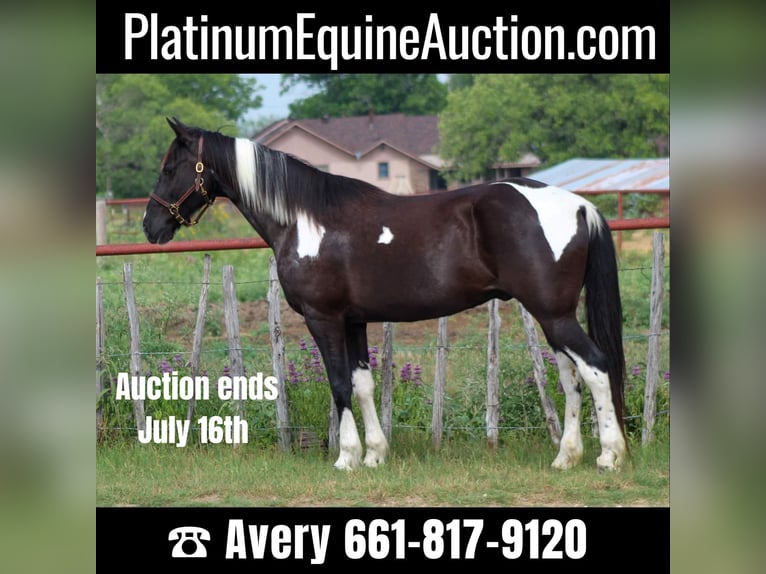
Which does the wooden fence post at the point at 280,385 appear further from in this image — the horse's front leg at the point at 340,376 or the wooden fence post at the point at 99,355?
the wooden fence post at the point at 99,355

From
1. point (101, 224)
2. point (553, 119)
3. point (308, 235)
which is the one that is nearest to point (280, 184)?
point (308, 235)

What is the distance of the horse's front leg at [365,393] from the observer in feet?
19.2

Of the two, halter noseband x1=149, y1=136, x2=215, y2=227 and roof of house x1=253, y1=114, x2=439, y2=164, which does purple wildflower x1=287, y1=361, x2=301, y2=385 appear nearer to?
halter noseband x1=149, y1=136, x2=215, y2=227

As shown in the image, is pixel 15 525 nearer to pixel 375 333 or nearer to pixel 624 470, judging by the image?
pixel 624 470

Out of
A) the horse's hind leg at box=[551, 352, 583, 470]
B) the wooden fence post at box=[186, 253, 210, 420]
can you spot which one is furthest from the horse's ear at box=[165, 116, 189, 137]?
the horse's hind leg at box=[551, 352, 583, 470]

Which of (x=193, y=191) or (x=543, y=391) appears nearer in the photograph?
(x=193, y=191)

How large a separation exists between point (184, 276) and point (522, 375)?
850 cm

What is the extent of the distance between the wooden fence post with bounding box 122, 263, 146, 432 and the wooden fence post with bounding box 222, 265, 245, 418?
0.70 meters

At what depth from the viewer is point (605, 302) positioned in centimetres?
546

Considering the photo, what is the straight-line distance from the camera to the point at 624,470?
17.9 ft

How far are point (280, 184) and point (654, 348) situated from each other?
9.45 ft

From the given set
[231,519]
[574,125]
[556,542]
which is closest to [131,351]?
[231,519]

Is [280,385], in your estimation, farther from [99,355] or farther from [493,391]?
[493,391]

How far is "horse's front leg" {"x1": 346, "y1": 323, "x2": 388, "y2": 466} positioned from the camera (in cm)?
586
